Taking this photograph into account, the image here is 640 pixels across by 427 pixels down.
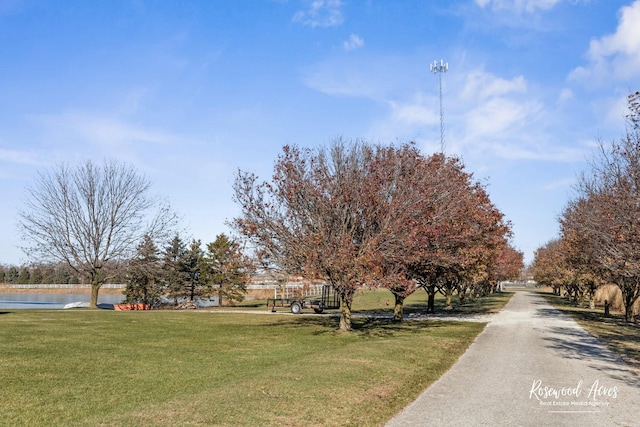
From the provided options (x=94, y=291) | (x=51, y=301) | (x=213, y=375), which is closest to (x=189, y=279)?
(x=94, y=291)

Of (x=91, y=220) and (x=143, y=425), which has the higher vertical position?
(x=91, y=220)

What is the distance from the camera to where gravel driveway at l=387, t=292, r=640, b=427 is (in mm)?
7879

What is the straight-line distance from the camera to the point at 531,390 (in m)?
9.95

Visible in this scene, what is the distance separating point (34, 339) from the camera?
16359mm

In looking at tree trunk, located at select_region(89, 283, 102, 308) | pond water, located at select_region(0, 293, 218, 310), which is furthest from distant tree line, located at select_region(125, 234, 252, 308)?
tree trunk, located at select_region(89, 283, 102, 308)

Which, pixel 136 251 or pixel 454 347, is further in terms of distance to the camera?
pixel 136 251

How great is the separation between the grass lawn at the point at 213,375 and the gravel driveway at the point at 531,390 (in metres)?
0.62

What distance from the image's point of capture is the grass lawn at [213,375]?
774cm

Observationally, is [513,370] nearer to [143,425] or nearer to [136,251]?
[143,425]

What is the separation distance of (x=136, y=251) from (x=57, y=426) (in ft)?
119

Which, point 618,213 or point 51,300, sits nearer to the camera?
point 618,213

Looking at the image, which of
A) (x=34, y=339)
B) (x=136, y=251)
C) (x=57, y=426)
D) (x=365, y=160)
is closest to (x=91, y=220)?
(x=136, y=251)

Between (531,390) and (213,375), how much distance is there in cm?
690

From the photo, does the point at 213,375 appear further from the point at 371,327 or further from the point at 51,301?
the point at 51,301
